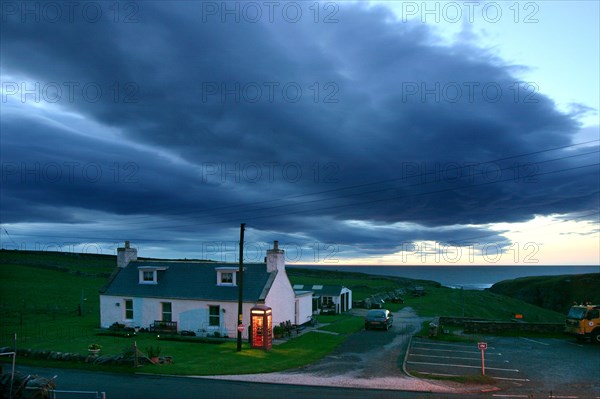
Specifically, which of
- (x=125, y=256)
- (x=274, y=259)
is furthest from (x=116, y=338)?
(x=274, y=259)

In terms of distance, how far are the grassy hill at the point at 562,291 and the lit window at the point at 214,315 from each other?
7898 centimetres

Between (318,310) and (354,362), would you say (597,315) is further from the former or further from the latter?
(318,310)

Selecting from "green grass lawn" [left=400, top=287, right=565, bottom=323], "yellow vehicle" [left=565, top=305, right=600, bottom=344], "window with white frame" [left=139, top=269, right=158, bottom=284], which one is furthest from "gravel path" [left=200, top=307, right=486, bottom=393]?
"green grass lawn" [left=400, top=287, right=565, bottom=323]

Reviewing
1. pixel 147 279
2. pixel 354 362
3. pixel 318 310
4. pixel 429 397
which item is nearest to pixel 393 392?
pixel 429 397

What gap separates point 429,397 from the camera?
1962cm

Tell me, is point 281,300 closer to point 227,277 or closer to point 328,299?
point 227,277

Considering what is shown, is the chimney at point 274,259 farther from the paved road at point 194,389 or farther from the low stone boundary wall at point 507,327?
the paved road at point 194,389

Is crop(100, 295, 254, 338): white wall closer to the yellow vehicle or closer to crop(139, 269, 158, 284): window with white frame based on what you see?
crop(139, 269, 158, 284): window with white frame

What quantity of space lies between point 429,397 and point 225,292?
23.0 meters

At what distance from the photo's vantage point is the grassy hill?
92.2 m

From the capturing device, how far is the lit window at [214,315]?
127 ft

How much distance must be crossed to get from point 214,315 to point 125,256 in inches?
556

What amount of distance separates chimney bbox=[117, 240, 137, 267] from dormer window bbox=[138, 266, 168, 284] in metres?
4.23

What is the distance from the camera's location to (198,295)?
130 ft
